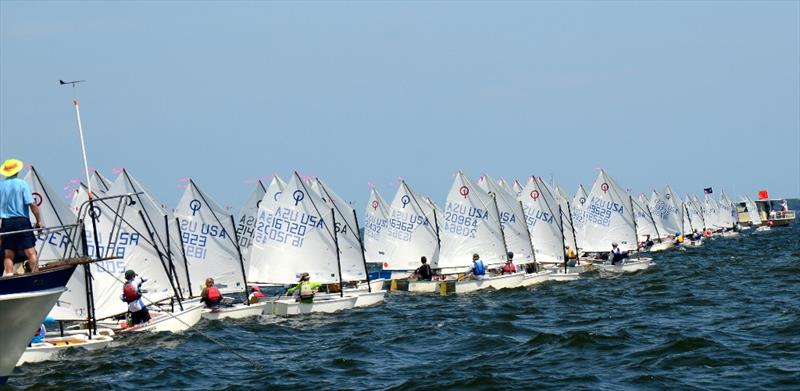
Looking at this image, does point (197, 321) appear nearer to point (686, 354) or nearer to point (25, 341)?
point (25, 341)

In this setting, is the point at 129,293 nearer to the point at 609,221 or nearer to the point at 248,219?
the point at 248,219

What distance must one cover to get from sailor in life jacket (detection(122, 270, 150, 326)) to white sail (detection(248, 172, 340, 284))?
11138 millimetres

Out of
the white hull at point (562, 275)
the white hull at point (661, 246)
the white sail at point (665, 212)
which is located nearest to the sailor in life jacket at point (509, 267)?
the white hull at point (562, 275)

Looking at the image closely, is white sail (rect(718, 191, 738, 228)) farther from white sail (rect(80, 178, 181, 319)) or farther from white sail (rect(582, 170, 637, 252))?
white sail (rect(80, 178, 181, 319))

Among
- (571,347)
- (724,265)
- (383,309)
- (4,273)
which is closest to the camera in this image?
(4,273)

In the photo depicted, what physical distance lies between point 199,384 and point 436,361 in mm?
5826

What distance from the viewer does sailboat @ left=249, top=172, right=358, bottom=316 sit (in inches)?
1684

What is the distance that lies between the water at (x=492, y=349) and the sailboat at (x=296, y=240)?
11.0ft

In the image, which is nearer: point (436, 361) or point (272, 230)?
point (436, 361)

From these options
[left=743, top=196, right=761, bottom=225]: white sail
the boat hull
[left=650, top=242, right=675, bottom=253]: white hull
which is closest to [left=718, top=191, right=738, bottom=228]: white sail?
[left=743, top=196, right=761, bottom=225]: white sail

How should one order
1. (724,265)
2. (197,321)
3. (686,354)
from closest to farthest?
(686,354) < (197,321) < (724,265)

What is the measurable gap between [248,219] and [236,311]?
18709mm

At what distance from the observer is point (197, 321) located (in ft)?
118

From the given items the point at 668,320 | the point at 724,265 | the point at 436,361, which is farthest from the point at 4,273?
the point at 724,265
